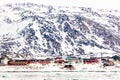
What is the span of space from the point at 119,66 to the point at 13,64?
A: 107 feet

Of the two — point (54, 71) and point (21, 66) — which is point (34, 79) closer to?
point (54, 71)

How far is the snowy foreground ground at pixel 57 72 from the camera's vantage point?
135m

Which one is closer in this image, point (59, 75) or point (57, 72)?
point (59, 75)

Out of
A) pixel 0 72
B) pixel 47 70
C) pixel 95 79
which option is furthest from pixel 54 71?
pixel 95 79

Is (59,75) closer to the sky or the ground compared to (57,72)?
closer to the sky

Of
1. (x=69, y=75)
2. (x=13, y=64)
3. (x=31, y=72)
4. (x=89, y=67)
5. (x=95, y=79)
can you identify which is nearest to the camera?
(x=95, y=79)

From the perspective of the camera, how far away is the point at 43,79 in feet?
431

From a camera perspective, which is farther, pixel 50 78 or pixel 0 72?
pixel 0 72

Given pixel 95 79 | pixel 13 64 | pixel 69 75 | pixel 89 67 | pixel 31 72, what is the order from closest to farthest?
pixel 95 79
pixel 69 75
pixel 31 72
pixel 89 67
pixel 13 64

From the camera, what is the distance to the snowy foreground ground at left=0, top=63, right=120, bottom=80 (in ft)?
444

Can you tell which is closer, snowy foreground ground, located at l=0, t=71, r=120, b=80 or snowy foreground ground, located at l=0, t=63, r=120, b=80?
Answer: snowy foreground ground, located at l=0, t=71, r=120, b=80

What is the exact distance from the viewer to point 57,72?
150375mm

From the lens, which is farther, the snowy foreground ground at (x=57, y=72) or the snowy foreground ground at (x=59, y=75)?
the snowy foreground ground at (x=57, y=72)

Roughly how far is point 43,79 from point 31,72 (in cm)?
2061
